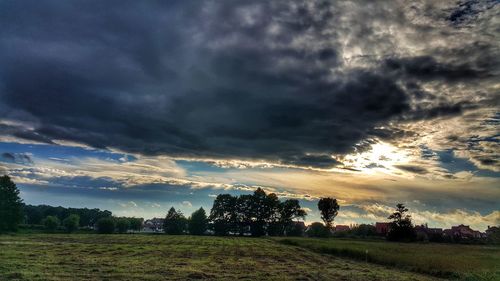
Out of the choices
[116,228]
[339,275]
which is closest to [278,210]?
[116,228]

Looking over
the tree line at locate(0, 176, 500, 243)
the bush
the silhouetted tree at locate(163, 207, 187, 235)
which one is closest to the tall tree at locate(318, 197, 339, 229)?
the tree line at locate(0, 176, 500, 243)

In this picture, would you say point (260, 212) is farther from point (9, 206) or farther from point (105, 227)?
point (9, 206)

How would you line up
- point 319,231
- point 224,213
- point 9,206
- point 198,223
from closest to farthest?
point 9,206, point 319,231, point 198,223, point 224,213

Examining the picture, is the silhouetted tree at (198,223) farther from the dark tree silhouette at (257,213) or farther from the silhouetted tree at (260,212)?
the silhouetted tree at (260,212)

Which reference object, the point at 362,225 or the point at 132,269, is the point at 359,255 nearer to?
the point at 132,269

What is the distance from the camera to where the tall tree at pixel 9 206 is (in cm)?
9694

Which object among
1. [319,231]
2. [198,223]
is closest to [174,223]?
[198,223]

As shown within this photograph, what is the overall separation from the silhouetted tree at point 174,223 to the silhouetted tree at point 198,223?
399cm

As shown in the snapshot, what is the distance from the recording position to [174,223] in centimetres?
14875

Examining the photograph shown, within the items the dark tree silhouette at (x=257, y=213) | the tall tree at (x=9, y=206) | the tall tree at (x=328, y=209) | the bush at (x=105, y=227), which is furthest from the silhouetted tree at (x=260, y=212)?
the tall tree at (x=9, y=206)

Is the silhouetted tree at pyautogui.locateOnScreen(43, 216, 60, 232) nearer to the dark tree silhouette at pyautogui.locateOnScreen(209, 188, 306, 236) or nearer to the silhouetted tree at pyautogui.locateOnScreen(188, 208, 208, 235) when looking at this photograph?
the silhouetted tree at pyautogui.locateOnScreen(188, 208, 208, 235)

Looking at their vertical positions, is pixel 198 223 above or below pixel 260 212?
below

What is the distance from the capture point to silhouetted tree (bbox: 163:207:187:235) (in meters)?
148

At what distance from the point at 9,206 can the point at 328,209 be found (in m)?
111
